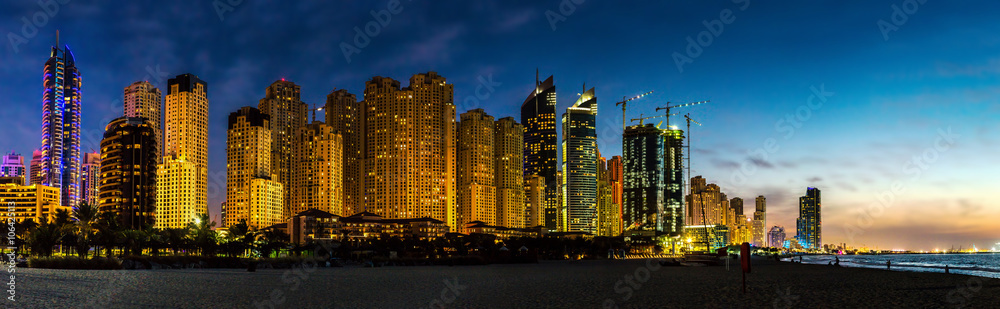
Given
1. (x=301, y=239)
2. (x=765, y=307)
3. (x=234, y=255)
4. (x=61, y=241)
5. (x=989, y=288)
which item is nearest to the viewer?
(x=765, y=307)

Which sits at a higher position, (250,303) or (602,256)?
(250,303)

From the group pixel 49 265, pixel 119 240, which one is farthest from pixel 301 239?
pixel 49 265

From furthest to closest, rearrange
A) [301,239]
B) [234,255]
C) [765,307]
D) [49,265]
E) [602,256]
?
[301,239], [602,256], [234,255], [49,265], [765,307]

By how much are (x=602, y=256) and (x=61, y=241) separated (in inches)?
3880

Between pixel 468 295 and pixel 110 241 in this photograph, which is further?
pixel 110 241

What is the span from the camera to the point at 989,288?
120 ft

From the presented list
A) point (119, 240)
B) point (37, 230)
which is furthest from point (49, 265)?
point (119, 240)

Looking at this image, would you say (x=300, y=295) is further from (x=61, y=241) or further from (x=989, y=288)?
(x=61, y=241)

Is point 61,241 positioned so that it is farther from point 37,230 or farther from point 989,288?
point 989,288

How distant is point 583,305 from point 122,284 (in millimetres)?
22512

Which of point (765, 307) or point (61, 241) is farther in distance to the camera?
point (61, 241)

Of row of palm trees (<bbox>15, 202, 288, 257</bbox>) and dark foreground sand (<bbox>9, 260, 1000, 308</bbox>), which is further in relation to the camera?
row of palm trees (<bbox>15, 202, 288, 257</bbox>)

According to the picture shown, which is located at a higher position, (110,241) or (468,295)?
(468,295)

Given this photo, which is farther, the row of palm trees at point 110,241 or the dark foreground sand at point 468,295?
the row of palm trees at point 110,241
